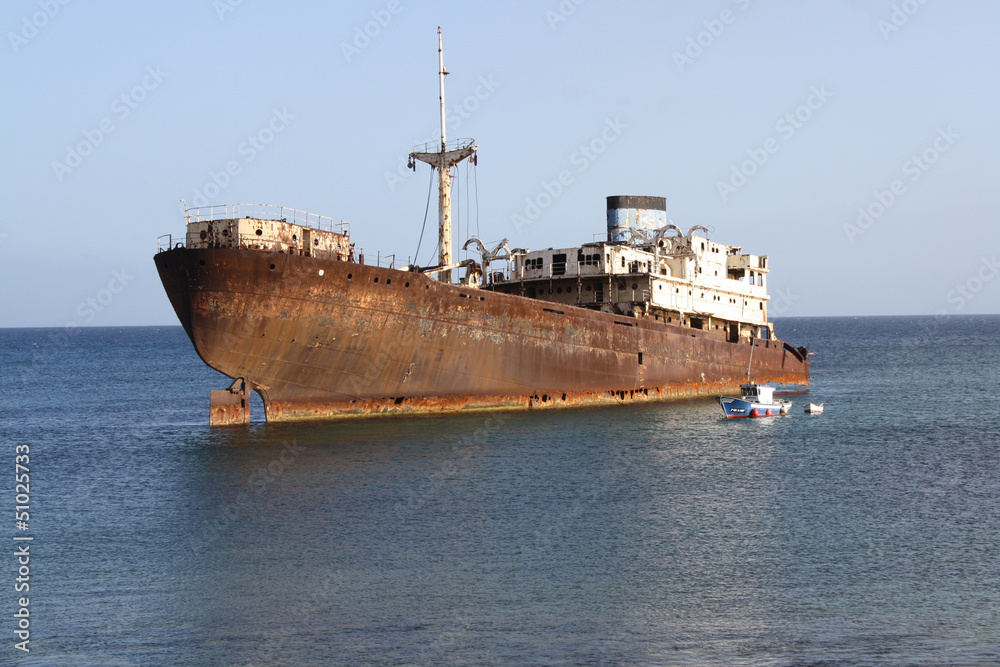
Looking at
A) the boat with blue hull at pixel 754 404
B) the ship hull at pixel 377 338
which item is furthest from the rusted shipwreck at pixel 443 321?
the boat with blue hull at pixel 754 404

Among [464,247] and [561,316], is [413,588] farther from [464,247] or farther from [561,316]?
[464,247]

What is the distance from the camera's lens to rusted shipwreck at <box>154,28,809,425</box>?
28438mm

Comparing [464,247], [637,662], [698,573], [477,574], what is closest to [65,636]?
[477,574]

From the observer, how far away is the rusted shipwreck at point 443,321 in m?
28.4

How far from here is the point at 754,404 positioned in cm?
3584

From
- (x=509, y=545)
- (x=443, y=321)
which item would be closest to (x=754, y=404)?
(x=443, y=321)

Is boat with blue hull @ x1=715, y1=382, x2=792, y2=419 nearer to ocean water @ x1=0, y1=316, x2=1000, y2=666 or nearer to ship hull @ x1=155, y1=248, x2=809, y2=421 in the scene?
ocean water @ x1=0, y1=316, x2=1000, y2=666

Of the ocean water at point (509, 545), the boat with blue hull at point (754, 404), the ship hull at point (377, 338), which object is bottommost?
the ocean water at point (509, 545)

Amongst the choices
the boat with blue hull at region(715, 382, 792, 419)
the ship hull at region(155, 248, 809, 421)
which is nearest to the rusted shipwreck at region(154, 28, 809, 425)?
the ship hull at region(155, 248, 809, 421)

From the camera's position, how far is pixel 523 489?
2164 centimetres

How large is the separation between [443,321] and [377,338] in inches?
99.4

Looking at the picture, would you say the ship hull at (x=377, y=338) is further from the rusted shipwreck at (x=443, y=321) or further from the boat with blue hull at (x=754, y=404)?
the boat with blue hull at (x=754, y=404)

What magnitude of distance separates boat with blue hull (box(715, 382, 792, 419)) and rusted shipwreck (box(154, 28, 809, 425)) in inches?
152

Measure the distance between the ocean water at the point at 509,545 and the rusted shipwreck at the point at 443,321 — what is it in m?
1.57
